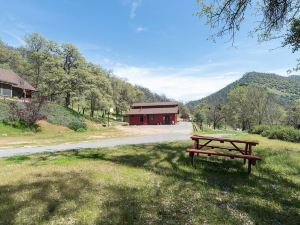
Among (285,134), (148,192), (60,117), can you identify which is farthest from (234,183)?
(60,117)

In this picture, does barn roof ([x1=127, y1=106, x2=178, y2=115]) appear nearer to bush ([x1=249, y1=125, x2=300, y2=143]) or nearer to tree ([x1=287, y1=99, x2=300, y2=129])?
tree ([x1=287, y1=99, x2=300, y2=129])

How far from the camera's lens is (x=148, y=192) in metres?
7.30

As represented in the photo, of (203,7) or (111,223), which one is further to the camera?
(203,7)

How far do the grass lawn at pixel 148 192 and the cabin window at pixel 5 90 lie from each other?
40207mm

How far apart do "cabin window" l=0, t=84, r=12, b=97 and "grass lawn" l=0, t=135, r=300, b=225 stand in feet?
132

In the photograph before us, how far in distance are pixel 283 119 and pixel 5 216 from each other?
3689 inches

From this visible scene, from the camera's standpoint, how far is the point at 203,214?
19.6ft

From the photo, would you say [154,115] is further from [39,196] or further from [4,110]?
[39,196]

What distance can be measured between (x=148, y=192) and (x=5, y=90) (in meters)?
46.6

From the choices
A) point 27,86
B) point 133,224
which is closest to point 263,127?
point 133,224

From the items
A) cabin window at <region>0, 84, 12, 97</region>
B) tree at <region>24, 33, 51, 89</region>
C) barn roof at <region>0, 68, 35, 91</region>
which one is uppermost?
tree at <region>24, 33, 51, 89</region>

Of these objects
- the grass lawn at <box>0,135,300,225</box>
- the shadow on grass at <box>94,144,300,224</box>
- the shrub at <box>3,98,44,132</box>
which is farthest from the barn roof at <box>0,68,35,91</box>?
the shadow on grass at <box>94,144,300,224</box>

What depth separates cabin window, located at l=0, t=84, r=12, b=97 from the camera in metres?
45.5

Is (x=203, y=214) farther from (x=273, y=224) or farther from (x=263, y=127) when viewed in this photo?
(x=263, y=127)
